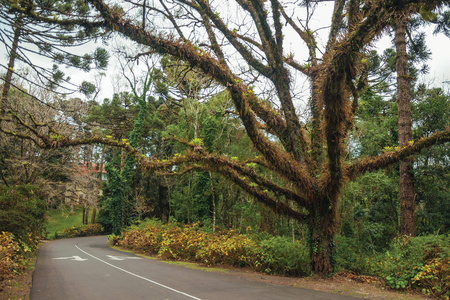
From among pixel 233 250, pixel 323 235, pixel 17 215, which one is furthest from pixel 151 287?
pixel 17 215

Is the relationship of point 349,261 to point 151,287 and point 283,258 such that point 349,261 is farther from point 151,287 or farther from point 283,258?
point 151,287

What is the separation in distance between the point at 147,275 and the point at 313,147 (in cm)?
693

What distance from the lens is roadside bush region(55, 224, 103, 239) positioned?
36.8 meters

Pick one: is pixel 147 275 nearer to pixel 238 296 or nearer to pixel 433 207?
pixel 238 296

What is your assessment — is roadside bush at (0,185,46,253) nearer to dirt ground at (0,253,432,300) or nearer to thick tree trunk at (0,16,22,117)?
dirt ground at (0,253,432,300)

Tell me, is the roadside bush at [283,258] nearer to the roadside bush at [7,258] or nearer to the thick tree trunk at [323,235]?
the thick tree trunk at [323,235]

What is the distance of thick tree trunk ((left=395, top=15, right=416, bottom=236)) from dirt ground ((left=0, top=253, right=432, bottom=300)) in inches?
129

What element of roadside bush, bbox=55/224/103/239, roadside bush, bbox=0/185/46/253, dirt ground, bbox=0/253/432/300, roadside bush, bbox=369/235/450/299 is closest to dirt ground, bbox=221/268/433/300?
dirt ground, bbox=0/253/432/300

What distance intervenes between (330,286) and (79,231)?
37.6 metres

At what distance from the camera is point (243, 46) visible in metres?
10.0

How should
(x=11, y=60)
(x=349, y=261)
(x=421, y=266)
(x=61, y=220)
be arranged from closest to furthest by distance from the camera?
(x=421, y=266), (x=349, y=261), (x=11, y=60), (x=61, y=220)

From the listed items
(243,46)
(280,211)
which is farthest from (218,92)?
(280,211)

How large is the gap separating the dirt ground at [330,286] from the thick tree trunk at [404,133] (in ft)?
10.7

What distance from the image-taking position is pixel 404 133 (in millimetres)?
10883
